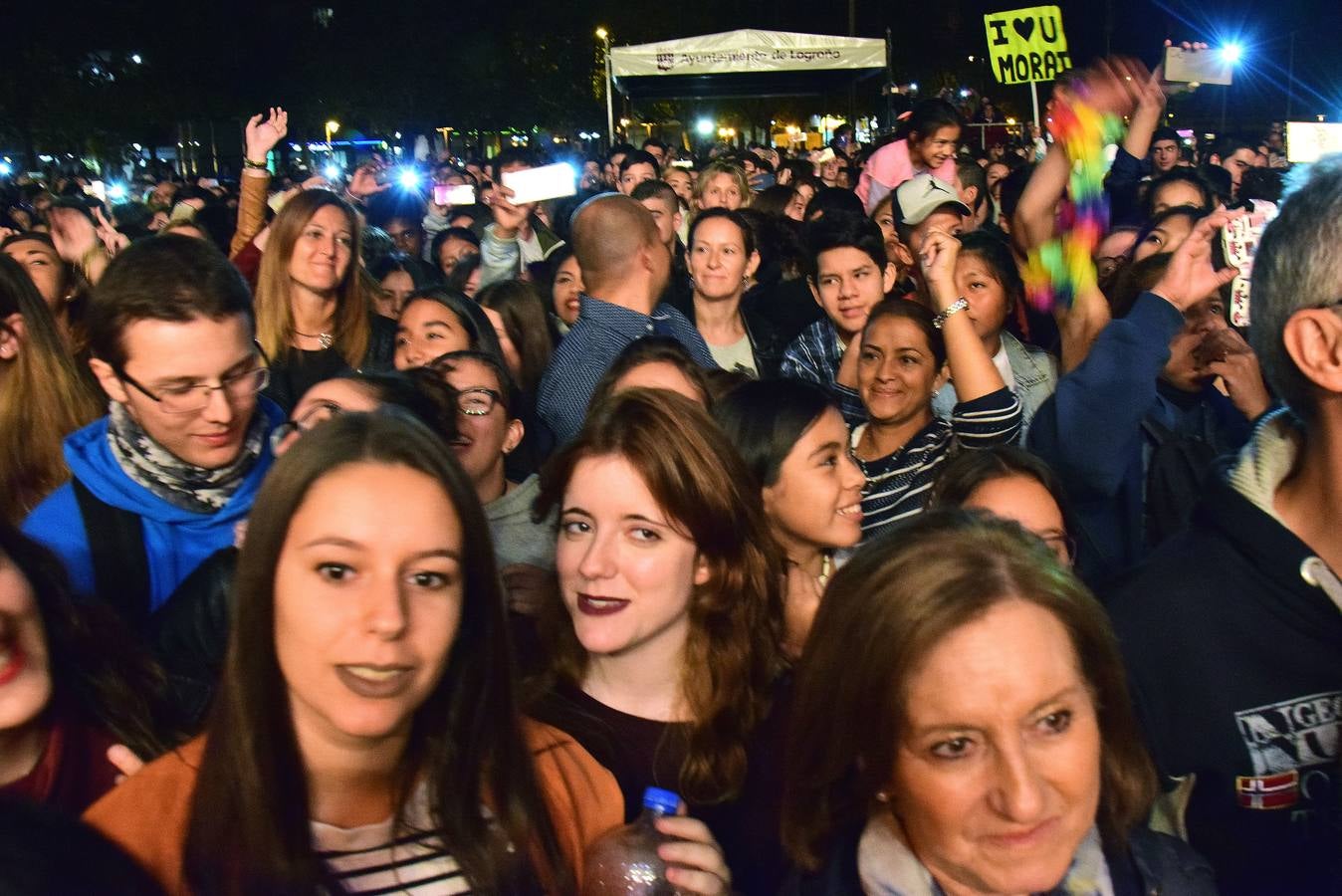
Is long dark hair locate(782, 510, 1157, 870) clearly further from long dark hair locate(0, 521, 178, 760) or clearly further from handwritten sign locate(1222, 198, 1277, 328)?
handwritten sign locate(1222, 198, 1277, 328)

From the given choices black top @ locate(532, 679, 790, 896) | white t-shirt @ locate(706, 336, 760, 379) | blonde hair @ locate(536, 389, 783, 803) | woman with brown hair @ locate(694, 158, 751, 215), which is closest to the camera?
black top @ locate(532, 679, 790, 896)

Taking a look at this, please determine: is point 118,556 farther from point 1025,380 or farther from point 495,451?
point 1025,380

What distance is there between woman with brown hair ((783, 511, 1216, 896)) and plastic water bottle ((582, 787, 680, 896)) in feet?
0.74

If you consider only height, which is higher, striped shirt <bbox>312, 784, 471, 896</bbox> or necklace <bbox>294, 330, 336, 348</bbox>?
necklace <bbox>294, 330, 336, 348</bbox>

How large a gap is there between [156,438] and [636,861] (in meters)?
1.85

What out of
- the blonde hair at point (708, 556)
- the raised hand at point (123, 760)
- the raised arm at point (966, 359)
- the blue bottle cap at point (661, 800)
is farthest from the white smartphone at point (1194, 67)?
the raised hand at point (123, 760)

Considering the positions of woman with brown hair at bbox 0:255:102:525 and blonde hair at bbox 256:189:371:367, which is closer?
woman with brown hair at bbox 0:255:102:525

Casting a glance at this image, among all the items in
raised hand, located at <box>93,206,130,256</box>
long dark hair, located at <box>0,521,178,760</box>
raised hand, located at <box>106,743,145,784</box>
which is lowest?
raised hand, located at <box>106,743,145,784</box>

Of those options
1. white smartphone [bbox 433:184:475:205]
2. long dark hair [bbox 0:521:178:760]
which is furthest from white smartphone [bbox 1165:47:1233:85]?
long dark hair [bbox 0:521:178:760]

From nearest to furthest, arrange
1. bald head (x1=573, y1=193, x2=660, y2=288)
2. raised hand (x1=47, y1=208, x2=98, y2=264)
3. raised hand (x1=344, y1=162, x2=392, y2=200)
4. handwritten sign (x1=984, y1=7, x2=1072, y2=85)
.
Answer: bald head (x1=573, y1=193, x2=660, y2=288), raised hand (x1=47, y1=208, x2=98, y2=264), handwritten sign (x1=984, y1=7, x2=1072, y2=85), raised hand (x1=344, y1=162, x2=392, y2=200)

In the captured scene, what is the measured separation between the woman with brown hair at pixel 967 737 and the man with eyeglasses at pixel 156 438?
184 centimetres

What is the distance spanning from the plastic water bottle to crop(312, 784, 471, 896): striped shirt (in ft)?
0.85

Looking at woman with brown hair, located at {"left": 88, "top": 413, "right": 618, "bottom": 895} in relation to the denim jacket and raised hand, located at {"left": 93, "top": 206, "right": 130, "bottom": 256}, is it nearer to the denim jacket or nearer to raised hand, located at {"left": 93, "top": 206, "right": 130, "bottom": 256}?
the denim jacket

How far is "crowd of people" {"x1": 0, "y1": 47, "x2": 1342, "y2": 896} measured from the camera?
1.87 m
